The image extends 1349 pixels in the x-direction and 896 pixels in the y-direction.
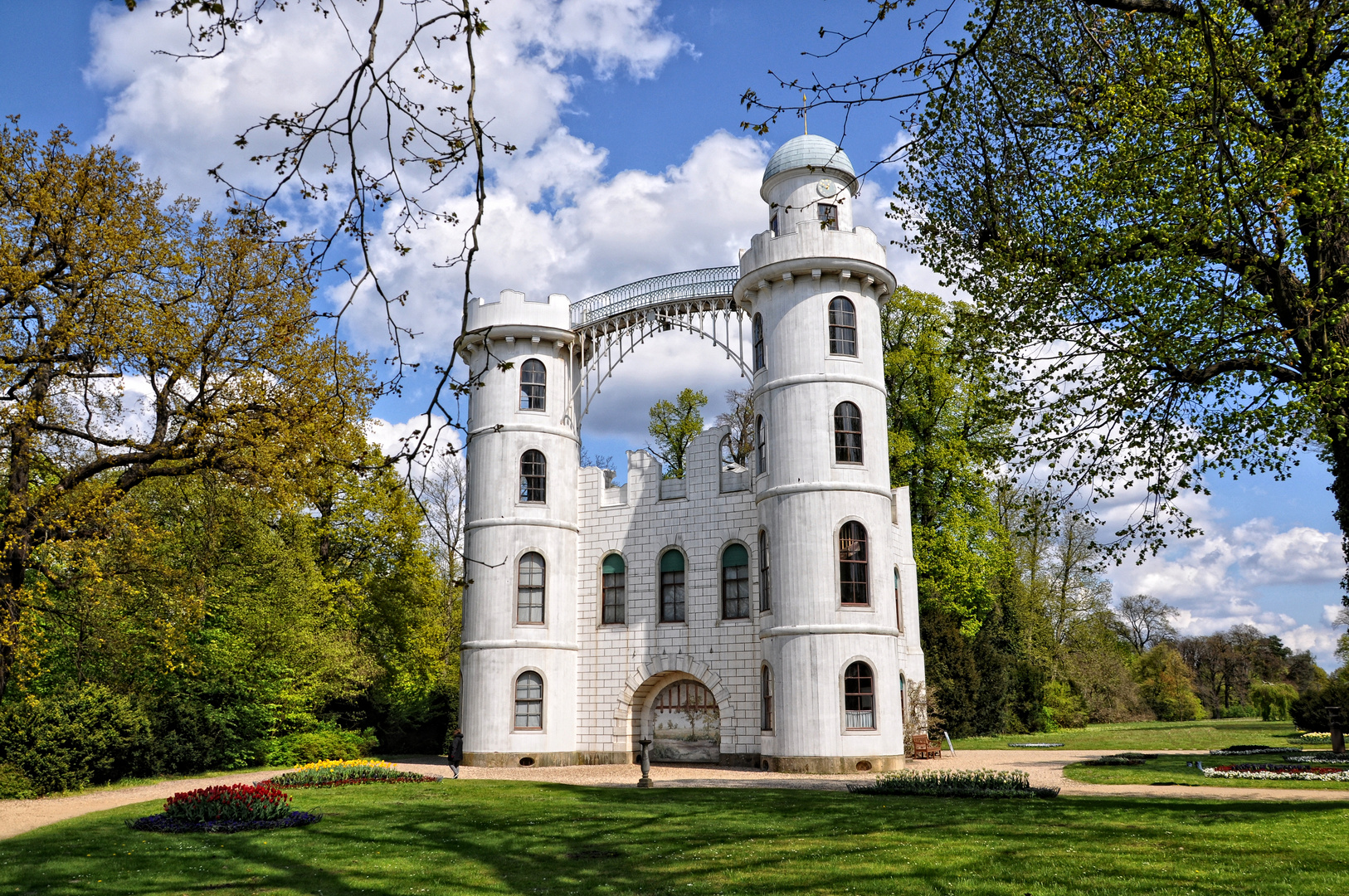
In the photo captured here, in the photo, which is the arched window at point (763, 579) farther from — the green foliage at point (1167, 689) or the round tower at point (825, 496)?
the green foliage at point (1167, 689)

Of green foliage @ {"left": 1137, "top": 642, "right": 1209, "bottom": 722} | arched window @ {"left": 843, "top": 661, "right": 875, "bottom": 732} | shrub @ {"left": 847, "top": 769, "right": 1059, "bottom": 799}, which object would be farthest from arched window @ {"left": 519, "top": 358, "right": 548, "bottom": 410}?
green foliage @ {"left": 1137, "top": 642, "right": 1209, "bottom": 722}

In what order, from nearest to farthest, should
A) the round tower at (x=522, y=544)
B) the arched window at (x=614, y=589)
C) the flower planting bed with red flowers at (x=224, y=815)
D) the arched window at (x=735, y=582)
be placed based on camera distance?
the flower planting bed with red flowers at (x=224, y=815), the arched window at (x=735, y=582), the round tower at (x=522, y=544), the arched window at (x=614, y=589)

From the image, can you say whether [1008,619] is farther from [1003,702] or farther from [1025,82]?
[1025,82]

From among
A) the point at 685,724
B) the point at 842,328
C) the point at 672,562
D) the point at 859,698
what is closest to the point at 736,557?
the point at 672,562

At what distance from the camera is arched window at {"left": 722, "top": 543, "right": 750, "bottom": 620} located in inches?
1009

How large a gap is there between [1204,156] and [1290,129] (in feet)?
2.88

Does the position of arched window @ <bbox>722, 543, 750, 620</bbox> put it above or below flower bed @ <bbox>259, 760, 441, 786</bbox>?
above

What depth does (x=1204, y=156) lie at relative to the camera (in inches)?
460

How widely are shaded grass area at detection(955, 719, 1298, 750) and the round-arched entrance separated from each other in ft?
32.6

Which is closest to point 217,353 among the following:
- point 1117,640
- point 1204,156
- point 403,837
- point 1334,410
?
point 403,837

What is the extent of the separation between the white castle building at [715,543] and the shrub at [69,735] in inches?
332

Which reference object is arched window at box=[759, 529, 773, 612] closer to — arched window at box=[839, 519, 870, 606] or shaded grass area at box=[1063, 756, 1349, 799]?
arched window at box=[839, 519, 870, 606]

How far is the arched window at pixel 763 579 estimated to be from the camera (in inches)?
964

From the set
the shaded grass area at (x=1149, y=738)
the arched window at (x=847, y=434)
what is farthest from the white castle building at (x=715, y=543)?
the shaded grass area at (x=1149, y=738)
